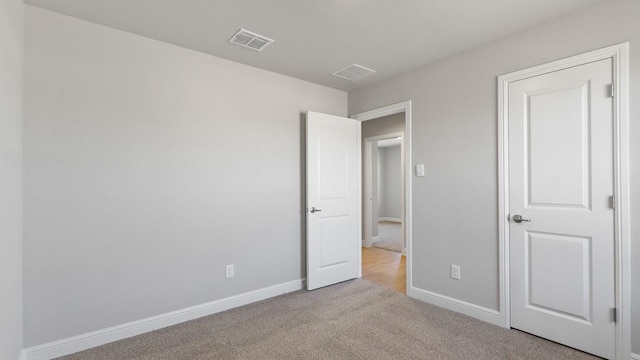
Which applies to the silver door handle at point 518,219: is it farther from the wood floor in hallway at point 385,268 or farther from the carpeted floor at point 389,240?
the carpeted floor at point 389,240

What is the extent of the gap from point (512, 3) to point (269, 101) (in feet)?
7.47

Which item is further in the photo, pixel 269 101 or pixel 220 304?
pixel 269 101

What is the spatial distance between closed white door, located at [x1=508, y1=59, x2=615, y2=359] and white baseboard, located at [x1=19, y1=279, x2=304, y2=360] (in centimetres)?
239

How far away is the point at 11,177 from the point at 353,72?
2.95 m

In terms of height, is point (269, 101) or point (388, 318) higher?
point (269, 101)

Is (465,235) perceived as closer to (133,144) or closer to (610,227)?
(610,227)

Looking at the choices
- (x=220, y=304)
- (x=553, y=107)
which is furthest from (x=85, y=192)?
(x=553, y=107)

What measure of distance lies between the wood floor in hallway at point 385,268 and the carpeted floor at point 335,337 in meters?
0.62

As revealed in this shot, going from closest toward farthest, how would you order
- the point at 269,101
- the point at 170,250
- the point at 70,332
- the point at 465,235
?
the point at 70,332
the point at 170,250
the point at 465,235
the point at 269,101

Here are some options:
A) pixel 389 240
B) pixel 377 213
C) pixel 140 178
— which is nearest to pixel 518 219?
pixel 140 178

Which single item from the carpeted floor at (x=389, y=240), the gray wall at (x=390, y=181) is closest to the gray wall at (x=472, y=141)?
the carpeted floor at (x=389, y=240)

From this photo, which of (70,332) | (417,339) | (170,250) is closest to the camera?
(70,332)

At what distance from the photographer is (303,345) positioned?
2.27 m

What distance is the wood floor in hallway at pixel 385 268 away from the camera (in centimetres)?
366
